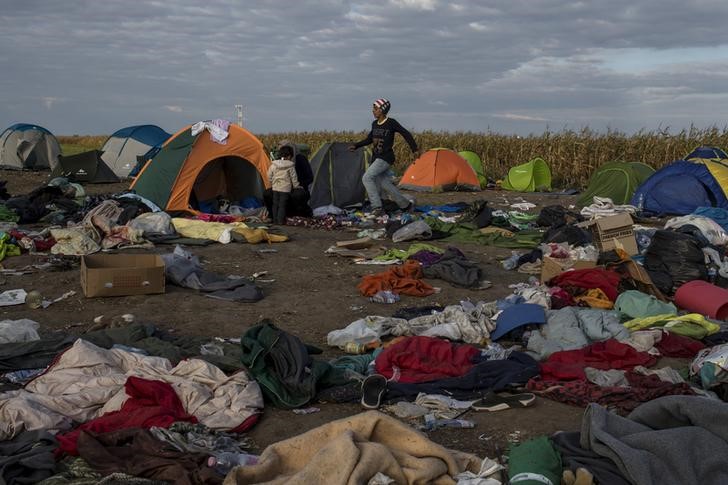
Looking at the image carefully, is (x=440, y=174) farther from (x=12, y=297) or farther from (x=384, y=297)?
(x=12, y=297)

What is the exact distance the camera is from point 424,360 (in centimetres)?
623

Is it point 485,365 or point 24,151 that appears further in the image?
point 24,151

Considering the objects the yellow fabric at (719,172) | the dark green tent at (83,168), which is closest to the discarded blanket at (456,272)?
the yellow fabric at (719,172)

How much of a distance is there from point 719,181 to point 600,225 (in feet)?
19.9

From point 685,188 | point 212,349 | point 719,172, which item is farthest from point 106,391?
point 719,172

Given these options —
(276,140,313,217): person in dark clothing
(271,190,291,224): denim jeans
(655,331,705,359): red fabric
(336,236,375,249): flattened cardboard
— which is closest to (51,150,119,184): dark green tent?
(276,140,313,217): person in dark clothing

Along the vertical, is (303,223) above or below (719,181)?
below

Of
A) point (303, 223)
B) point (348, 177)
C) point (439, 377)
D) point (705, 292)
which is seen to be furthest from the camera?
point (348, 177)

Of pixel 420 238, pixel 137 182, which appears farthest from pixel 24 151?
pixel 420 238

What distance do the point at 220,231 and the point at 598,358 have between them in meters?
7.35

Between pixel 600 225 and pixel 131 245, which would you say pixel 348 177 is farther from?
pixel 600 225

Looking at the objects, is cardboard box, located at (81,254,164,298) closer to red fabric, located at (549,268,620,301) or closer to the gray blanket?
red fabric, located at (549,268,620,301)

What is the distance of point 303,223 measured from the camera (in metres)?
14.0

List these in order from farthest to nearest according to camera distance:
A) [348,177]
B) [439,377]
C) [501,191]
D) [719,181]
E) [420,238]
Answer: [501,191] < [348,177] < [719,181] < [420,238] < [439,377]
